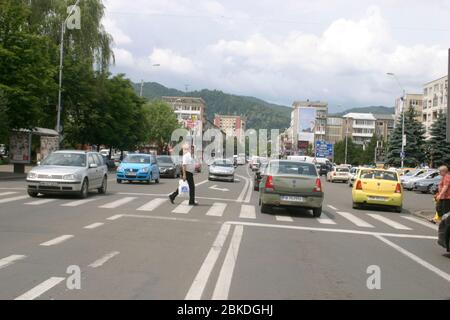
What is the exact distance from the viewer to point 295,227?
46.0 ft

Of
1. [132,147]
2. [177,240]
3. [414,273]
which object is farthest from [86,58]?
[414,273]

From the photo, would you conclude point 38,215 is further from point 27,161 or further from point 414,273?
point 27,161

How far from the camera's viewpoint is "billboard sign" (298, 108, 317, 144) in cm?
14299

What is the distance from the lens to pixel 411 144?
6725cm

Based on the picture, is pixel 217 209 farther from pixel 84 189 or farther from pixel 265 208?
pixel 84 189

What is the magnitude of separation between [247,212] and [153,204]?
9.77ft

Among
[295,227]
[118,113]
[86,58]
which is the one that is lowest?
[295,227]

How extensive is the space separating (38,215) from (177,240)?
4.64 m

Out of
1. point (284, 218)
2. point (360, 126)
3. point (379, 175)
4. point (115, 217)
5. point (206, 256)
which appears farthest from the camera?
point (360, 126)

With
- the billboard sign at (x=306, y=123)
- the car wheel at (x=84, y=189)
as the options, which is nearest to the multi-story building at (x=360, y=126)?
the billboard sign at (x=306, y=123)

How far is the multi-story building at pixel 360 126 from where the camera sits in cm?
18686

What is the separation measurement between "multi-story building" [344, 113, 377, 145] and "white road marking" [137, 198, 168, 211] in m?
172

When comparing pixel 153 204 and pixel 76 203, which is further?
pixel 153 204

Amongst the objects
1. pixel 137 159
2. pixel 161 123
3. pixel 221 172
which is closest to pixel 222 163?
pixel 221 172
